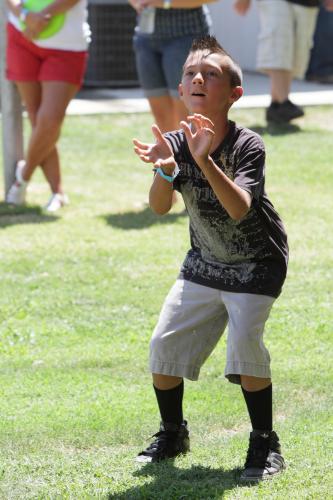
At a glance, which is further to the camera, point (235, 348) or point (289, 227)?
point (289, 227)

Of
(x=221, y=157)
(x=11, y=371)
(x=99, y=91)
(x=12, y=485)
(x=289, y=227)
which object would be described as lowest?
(x=99, y=91)

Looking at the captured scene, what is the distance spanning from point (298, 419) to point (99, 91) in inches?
351

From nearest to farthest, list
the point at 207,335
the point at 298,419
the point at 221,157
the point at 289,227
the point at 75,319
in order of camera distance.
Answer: the point at 221,157
the point at 207,335
the point at 298,419
the point at 75,319
the point at 289,227

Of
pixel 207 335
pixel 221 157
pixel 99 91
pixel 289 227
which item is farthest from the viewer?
pixel 99 91

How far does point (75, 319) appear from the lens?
18.1 ft

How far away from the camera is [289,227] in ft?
23.5

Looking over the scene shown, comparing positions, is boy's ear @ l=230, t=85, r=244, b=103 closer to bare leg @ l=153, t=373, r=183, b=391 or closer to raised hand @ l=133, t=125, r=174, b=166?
raised hand @ l=133, t=125, r=174, b=166

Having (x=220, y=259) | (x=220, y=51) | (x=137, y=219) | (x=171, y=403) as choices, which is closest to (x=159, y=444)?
(x=171, y=403)

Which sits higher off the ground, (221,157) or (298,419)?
(221,157)

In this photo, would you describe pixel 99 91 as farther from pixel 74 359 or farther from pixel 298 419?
pixel 298 419

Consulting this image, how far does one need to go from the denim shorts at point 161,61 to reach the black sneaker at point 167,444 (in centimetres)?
384

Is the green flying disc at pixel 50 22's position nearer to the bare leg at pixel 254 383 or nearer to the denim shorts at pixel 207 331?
the denim shorts at pixel 207 331

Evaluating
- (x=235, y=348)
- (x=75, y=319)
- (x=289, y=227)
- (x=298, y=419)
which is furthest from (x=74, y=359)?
(x=289, y=227)

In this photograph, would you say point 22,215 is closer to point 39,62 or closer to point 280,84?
point 39,62
